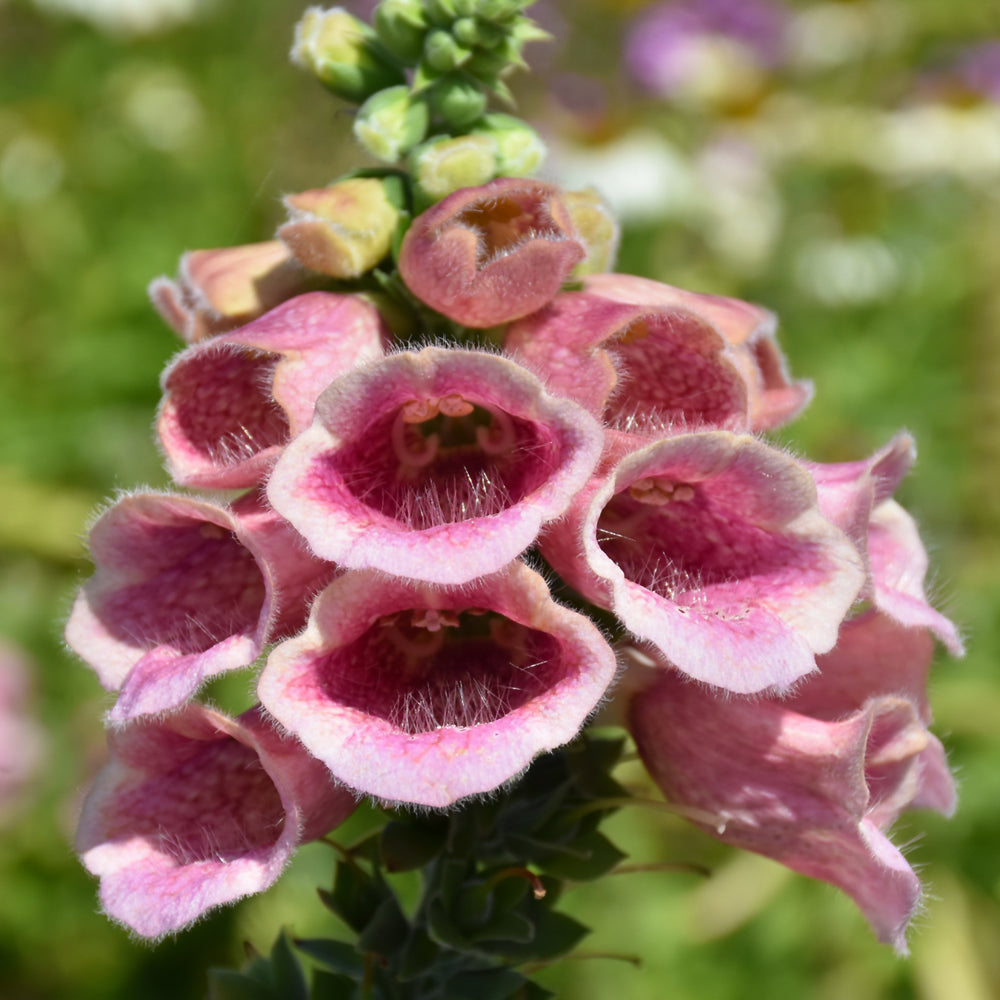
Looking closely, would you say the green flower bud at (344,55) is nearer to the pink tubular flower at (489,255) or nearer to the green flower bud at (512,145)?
the green flower bud at (512,145)

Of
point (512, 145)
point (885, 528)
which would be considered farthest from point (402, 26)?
point (885, 528)

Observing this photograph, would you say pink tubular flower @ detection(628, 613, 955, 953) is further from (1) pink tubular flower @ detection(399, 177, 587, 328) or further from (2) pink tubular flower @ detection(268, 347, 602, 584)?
(1) pink tubular flower @ detection(399, 177, 587, 328)

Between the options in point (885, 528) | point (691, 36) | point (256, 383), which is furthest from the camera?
point (691, 36)

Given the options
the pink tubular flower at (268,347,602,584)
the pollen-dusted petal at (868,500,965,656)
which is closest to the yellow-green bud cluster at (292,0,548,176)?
the pink tubular flower at (268,347,602,584)

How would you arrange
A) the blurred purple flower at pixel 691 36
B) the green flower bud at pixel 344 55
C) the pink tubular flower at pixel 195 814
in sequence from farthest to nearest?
1. the blurred purple flower at pixel 691 36
2. the green flower bud at pixel 344 55
3. the pink tubular flower at pixel 195 814

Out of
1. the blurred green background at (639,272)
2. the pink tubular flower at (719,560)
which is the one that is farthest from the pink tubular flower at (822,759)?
the blurred green background at (639,272)

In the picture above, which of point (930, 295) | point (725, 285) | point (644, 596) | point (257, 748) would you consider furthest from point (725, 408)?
point (930, 295)

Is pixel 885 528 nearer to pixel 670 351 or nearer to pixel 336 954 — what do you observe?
pixel 670 351
